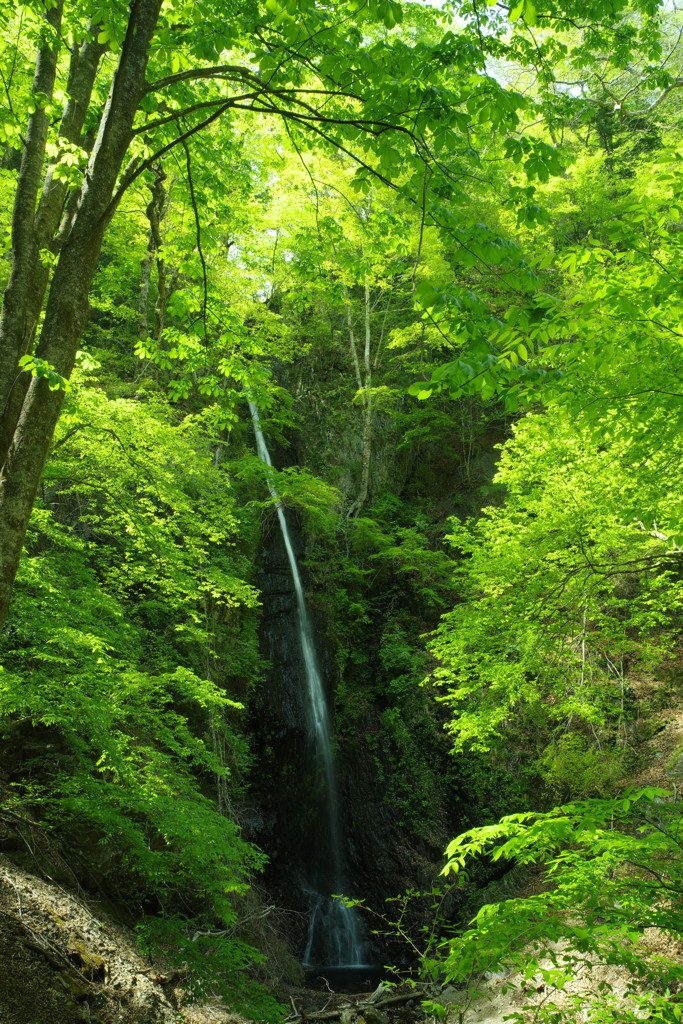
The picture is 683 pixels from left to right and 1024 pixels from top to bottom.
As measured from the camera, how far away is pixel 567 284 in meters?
12.6

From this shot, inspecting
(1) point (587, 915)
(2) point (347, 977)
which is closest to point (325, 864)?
(2) point (347, 977)

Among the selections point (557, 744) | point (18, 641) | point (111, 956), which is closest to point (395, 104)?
point (18, 641)

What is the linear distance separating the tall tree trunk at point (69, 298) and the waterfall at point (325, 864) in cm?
879

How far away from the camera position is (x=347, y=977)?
28.9 ft

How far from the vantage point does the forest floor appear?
350cm

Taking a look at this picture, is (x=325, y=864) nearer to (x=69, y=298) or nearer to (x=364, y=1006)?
(x=364, y=1006)

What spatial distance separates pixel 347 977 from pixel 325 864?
6.64 ft

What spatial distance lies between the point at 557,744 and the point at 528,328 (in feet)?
30.5

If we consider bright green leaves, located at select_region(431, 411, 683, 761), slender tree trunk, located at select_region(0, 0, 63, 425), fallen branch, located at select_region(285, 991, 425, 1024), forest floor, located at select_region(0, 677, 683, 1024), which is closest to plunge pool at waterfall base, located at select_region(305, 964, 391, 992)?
fallen branch, located at select_region(285, 991, 425, 1024)

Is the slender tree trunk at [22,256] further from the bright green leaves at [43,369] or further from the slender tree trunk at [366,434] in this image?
the slender tree trunk at [366,434]

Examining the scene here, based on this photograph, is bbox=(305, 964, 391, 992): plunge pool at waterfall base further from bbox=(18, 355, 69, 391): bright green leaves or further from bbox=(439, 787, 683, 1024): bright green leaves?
bbox=(18, 355, 69, 391): bright green leaves

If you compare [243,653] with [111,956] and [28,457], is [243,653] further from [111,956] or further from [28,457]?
[28,457]

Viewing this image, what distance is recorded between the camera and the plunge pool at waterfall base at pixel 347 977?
828 centimetres

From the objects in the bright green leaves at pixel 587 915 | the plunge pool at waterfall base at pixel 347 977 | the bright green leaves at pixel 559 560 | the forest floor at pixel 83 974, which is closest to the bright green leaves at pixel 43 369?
the bright green leaves at pixel 587 915
